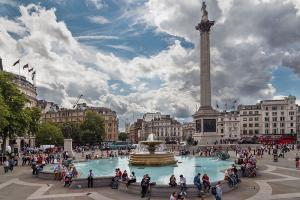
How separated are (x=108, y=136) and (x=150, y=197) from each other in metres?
153

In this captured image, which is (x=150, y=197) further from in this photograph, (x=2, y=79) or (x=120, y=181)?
(x=2, y=79)

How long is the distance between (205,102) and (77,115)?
3495 inches

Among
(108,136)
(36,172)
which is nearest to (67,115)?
(108,136)

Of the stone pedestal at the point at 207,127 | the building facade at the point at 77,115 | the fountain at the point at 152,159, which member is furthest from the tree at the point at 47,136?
the fountain at the point at 152,159

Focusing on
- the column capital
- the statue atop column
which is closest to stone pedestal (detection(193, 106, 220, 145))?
the column capital

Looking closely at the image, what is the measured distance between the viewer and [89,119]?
4966 inches

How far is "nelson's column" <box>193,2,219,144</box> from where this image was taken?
273ft

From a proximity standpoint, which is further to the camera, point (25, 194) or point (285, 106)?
point (285, 106)

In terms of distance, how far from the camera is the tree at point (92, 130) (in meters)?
122

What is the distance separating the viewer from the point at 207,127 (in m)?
83.8

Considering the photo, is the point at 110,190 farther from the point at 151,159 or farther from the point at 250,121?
the point at 250,121

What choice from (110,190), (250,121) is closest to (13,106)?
(110,190)

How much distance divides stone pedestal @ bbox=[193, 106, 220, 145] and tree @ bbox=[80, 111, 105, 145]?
48.5 metres

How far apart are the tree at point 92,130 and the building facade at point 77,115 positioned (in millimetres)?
32163
